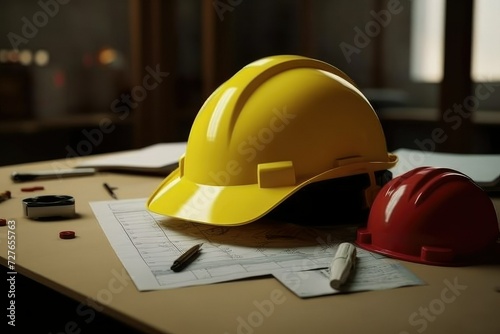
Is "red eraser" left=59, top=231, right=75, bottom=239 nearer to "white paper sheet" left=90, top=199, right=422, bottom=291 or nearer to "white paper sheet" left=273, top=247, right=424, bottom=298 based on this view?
"white paper sheet" left=90, top=199, right=422, bottom=291

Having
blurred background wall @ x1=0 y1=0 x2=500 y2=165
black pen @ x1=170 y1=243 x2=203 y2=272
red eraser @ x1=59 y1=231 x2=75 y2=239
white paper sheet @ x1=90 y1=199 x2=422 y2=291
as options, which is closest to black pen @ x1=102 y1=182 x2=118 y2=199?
white paper sheet @ x1=90 y1=199 x2=422 y2=291

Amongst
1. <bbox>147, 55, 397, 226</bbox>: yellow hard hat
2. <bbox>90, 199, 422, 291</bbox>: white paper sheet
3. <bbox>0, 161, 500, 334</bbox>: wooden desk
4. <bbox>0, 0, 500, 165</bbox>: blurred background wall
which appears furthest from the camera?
<bbox>0, 0, 500, 165</bbox>: blurred background wall

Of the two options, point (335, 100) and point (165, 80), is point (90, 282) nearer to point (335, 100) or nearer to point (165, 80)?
point (335, 100)

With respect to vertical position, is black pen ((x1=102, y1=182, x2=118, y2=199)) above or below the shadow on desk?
above

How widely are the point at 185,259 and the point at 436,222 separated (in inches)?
13.1

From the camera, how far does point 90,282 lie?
74cm

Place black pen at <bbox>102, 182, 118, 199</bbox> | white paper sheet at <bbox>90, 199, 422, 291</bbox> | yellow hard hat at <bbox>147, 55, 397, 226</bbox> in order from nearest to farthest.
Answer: white paper sheet at <bbox>90, 199, 422, 291</bbox>
yellow hard hat at <bbox>147, 55, 397, 226</bbox>
black pen at <bbox>102, 182, 118, 199</bbox>

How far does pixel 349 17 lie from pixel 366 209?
9.27ft

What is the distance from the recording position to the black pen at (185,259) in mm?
777

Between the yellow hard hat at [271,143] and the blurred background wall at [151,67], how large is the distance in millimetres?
1459

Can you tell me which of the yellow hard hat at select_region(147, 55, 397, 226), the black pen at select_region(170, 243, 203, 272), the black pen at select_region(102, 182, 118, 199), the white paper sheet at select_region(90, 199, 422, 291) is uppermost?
the yellow hard hat at select_region(147, 55, 397, 226)

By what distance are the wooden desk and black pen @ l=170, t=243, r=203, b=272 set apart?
6 cm

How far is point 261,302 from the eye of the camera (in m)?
0.67

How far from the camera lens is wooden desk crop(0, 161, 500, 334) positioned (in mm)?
612
